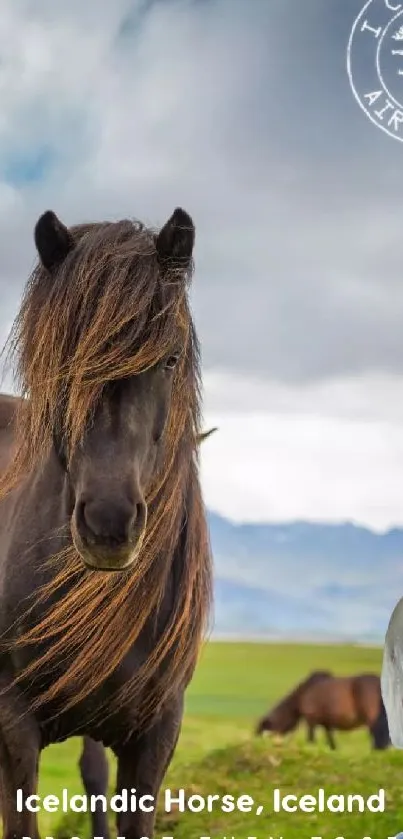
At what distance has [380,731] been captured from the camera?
9227 millimetres

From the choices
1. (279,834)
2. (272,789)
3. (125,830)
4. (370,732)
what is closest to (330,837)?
(279,834)

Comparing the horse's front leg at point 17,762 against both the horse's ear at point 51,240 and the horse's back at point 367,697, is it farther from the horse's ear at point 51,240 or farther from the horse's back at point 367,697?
the horse's back at point 367,697

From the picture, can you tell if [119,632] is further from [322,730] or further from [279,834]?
[322,730]

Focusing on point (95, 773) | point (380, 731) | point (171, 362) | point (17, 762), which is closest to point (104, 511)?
point (171, 362)

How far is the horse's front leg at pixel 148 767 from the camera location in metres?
2.85

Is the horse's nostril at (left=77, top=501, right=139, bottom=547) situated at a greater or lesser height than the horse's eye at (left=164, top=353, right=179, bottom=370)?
lesser

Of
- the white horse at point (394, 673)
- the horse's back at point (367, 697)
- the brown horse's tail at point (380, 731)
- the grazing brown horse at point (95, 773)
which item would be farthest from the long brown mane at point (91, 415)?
the horse's back at point (367, 697)

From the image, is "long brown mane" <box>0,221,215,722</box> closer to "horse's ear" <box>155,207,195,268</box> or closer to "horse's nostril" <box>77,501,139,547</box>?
"horse's ear" <box>155,207,195,268</box>

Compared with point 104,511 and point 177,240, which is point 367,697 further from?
point 104,511

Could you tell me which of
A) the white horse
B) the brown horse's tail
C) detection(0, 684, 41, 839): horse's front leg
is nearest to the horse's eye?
the white horse

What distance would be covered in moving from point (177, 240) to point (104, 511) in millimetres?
792

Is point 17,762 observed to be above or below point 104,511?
below

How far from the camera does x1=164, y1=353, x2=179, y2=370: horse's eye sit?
2378mm

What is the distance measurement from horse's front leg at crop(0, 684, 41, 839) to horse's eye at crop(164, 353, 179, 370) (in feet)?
3.58
